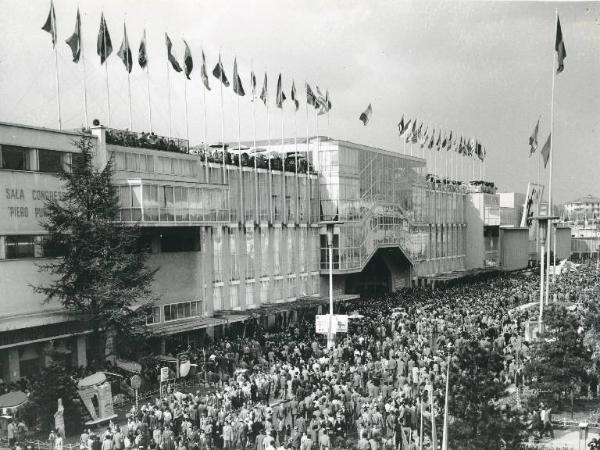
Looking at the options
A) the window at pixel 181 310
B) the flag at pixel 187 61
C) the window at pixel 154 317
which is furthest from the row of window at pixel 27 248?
the flag at pixel 187 61

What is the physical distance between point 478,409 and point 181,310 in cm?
2650

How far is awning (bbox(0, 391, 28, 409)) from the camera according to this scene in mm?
25094

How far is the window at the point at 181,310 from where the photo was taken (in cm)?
4281

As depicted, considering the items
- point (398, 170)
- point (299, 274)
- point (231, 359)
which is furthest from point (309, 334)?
point (398, 170)

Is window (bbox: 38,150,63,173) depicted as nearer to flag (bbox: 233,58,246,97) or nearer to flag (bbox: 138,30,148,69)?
flag (bbox: 138,30,148,69)

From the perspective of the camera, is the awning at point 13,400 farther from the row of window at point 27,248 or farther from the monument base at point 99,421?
the row of window at point 27,248

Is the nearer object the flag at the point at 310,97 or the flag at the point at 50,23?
the flag at the point at 50,23

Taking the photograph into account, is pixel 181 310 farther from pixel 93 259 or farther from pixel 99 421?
pixel 99 421

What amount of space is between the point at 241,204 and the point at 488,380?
104 ft

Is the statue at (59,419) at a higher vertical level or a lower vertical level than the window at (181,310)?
lower

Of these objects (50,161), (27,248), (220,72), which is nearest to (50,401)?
(27,248)

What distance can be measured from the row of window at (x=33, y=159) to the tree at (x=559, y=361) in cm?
2516

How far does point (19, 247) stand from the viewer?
33.8 m

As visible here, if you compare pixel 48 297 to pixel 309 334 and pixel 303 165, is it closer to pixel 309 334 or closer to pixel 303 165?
pixel 309 334
